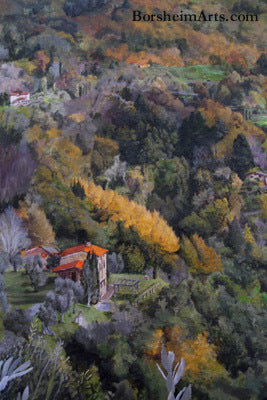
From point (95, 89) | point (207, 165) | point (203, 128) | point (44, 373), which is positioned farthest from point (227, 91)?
point (44, 373)

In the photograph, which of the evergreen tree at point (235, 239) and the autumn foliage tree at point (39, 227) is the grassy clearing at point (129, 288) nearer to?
the autumn foliage tree at point (39, 227)

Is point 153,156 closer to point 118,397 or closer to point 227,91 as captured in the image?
point 227,91

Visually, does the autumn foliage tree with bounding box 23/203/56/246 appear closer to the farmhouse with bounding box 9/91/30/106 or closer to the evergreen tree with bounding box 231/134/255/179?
the farmhouse with bounding box 9/91/30/106

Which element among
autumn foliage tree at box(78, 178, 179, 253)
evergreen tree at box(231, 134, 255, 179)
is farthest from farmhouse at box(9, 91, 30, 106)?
evergreen tree at box(231, 134, 255, 179)

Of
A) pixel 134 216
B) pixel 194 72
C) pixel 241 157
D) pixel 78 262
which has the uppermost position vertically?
pixel 194 72

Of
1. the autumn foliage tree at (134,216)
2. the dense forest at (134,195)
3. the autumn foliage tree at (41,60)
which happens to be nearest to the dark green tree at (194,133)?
the dense forest at (134,195)

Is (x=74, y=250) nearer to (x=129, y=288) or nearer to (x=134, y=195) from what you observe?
(x=129, y=288)

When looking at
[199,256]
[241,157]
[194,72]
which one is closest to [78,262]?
[199,256]
